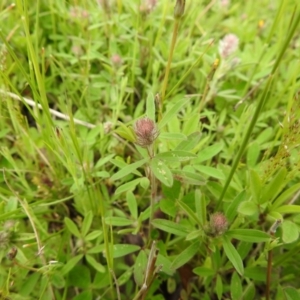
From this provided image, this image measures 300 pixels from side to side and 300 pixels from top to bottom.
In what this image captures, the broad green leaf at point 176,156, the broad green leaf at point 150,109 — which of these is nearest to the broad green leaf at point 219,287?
the broad green leaf at point 176,156

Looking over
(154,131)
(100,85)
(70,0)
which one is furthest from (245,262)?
(70,0)

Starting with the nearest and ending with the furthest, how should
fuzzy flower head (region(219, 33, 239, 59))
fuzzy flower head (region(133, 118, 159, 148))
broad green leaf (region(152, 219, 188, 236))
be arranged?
fuzzy flower head (region(133, 118, 159, 148)) → broad green leaf (region(152, 219, 188, 236)) → fuzzy flower head (region(219, 33, 239, 59))

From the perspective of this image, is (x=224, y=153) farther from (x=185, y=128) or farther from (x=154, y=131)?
(x=154, y=131)

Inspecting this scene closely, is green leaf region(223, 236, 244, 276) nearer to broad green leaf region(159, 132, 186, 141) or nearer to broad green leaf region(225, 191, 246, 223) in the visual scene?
broad green leaf region(225, 191, 246, 223)

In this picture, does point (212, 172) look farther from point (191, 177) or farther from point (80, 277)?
point (80, 277)

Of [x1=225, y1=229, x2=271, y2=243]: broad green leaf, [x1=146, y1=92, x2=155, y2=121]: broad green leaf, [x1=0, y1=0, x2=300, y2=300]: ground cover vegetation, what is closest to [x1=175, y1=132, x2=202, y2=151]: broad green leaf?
[x1=0, y1=0, x2=300, y2=300]: ground cover vegetation

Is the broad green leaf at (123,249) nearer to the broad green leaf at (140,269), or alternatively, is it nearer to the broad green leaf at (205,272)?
the broad green leaf at (140,269)
